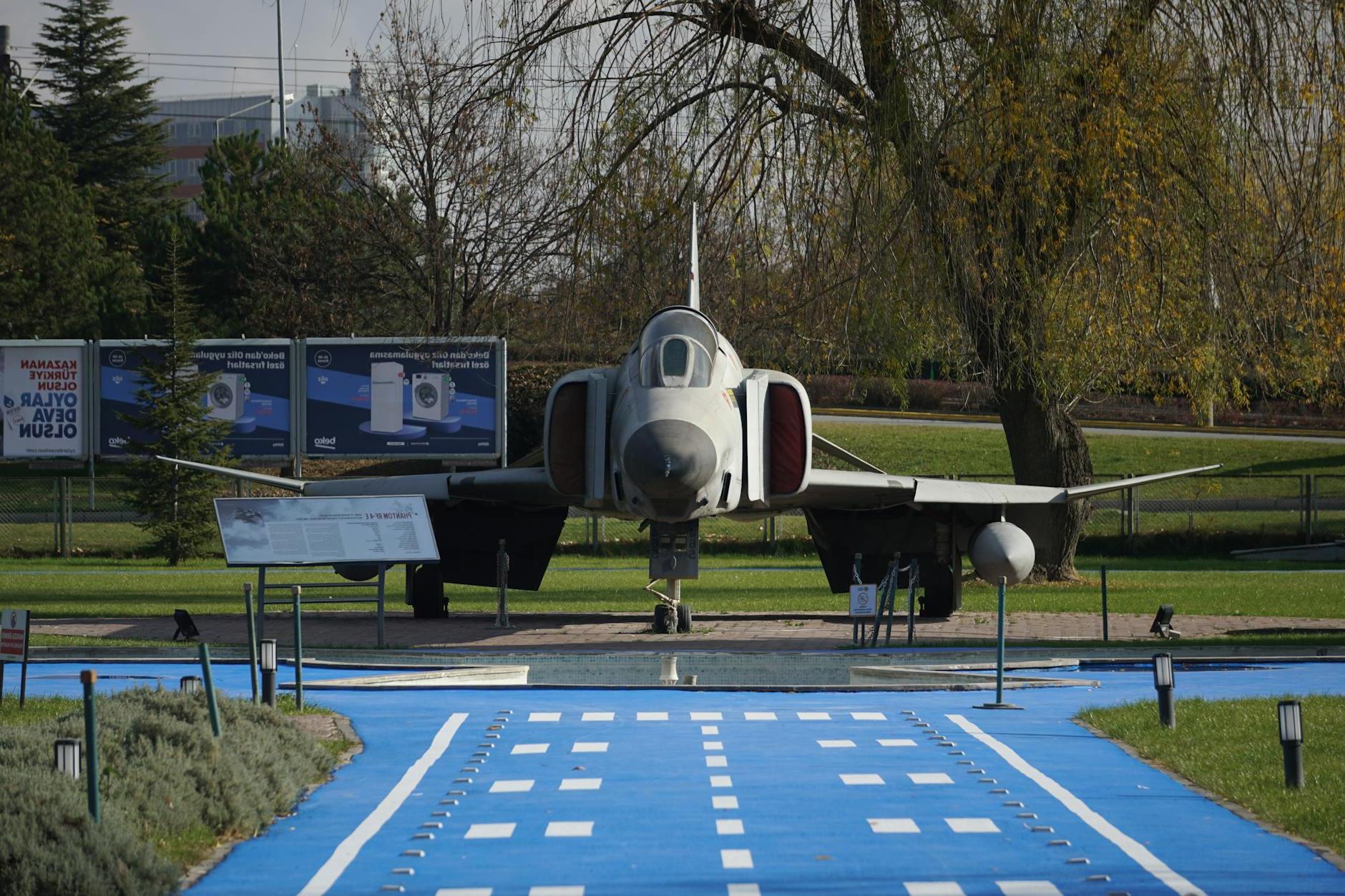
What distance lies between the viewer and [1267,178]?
43.5ft

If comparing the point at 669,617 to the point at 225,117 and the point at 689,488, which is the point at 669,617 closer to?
the point at 689,488

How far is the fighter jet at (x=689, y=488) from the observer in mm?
16156

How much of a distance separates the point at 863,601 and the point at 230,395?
72.1 ft

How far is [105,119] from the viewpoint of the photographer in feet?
204

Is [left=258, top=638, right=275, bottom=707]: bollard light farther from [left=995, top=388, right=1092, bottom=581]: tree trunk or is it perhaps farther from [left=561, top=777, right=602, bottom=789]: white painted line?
[left=995, top=388, right=1092, bottom=581]: tree trunk

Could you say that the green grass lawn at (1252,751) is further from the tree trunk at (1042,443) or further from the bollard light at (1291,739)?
the tree trunk at (1042,443)

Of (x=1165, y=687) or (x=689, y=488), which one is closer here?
(x=1165, y=687)

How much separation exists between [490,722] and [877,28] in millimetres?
7459

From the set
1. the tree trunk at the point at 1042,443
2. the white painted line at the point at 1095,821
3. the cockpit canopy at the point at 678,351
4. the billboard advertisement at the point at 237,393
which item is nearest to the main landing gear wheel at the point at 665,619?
the cockpit canopy at the point at 678,351

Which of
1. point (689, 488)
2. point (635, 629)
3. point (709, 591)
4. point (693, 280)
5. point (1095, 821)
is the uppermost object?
point (693, 280)

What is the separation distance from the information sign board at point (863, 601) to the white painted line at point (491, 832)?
28.8ft

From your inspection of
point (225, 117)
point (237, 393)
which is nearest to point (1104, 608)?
point (237, 393)

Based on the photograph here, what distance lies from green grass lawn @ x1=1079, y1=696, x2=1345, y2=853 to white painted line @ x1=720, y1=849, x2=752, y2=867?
101 inches

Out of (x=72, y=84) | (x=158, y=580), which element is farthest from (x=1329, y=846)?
(x=72, y=84)
